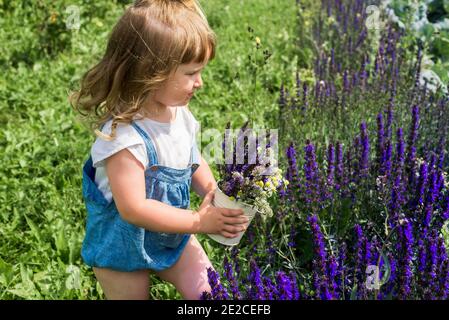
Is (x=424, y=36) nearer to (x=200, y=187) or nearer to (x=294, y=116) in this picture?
(x=294, y=116)

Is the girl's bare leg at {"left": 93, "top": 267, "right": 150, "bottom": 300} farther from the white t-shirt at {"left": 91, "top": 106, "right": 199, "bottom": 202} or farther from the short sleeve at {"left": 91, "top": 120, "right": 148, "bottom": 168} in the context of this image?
the short sleeve at {"left": 91, "top": 120, "right": 148, "bottom": 168}

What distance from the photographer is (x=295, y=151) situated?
2.94 metres

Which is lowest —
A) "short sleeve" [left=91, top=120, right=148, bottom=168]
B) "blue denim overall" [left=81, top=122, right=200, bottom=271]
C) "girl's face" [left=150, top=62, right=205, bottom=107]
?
"blue denim overall" [left=81, top=122, right=200, bottom=271]

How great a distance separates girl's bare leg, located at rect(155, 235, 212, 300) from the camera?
7.38 feet

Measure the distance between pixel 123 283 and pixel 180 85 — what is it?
75 centimetres

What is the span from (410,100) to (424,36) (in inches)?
72.1

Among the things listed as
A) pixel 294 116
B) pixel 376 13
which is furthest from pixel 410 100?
pixel 376 13

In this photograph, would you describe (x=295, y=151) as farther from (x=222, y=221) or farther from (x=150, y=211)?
(x=150, y=211)

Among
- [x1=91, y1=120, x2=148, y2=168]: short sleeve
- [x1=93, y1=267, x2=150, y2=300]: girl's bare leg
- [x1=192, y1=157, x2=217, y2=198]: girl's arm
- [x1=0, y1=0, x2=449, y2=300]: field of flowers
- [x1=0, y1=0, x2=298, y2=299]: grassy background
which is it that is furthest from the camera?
[x1=0, y1=0, x2=298, y2=299]: grassy background

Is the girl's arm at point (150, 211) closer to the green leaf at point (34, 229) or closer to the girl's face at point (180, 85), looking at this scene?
the girl's face at point (180, 85)

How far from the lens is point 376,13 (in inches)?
190

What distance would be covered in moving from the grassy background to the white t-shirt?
67cm

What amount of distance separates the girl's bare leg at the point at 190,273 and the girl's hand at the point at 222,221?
0.27m

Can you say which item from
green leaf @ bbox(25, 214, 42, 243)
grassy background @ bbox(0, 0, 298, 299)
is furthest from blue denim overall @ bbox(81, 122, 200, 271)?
green leaf @ bbox(25, 214, 42, 243)
